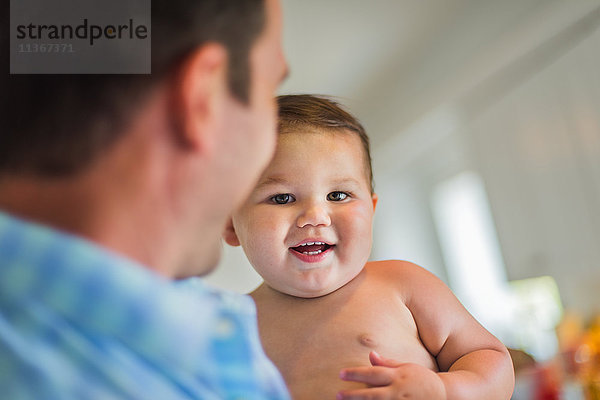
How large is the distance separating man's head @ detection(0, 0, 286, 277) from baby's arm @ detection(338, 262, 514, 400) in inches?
8.8

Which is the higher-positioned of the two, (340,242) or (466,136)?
(466,136)

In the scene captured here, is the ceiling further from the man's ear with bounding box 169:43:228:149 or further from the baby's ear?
the man's ear with bounding box 169:43:228:149

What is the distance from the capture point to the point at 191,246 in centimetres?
31

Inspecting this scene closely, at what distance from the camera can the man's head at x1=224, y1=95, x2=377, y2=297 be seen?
0.53m

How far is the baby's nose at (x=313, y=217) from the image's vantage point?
20.4 inches

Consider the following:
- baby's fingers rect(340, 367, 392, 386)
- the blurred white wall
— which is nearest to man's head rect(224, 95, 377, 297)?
baby's fingers rect(340, 367, 392, 386)

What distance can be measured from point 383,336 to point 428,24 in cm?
278

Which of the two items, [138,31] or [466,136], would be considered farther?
[466,136]

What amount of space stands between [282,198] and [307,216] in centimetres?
4

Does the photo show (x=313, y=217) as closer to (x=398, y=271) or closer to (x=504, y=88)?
(x=398, y=271)

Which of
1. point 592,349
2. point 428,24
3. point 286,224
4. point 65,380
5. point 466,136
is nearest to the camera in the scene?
point 65,380

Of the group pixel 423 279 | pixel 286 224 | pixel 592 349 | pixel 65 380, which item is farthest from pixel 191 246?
pixel 592 349

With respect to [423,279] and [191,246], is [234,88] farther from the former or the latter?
[423,279]

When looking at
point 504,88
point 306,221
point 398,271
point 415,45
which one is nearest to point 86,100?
point 306,221
